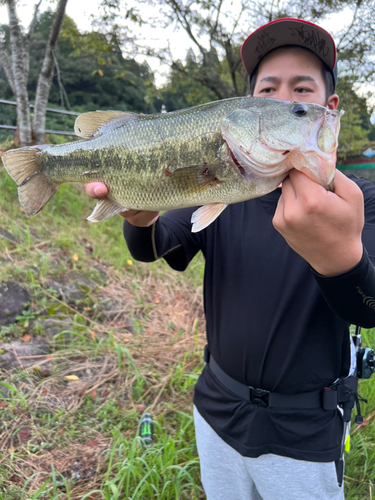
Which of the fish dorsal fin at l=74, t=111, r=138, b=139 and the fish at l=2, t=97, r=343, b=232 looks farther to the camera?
the fish dorsal fin at l=74, t=111, r=138, b=139

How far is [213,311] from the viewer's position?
6.00ft

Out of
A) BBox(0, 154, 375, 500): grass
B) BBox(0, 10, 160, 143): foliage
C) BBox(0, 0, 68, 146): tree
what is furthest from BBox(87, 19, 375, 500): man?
BBox(0, 10, 160, 143): foliage

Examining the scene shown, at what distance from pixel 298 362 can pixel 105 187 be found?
1.24m

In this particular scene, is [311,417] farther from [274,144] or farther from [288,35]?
[288,35]

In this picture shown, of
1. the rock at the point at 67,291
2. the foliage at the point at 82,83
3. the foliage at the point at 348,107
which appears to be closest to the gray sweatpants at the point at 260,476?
the rock at the point at 67,291

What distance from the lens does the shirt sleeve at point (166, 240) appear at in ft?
5.85

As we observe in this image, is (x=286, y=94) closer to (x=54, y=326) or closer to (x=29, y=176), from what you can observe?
(x=29, y=176)

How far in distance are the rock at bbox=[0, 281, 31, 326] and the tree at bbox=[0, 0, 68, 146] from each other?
3.75 m

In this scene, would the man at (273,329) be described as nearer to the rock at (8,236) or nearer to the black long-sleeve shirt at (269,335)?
the black long-sleeve shirt at (269,335)

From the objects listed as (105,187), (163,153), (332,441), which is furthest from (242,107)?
(332,441)

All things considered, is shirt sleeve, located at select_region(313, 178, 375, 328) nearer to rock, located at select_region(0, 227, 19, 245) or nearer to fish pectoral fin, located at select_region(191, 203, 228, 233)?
fish pectoral fin, located at select_region(191, 203, 228, 233)

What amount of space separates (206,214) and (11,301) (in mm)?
3112

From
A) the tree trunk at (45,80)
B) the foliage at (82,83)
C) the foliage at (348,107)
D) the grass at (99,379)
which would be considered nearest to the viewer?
the grass at (99,379)

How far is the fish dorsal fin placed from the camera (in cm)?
167
